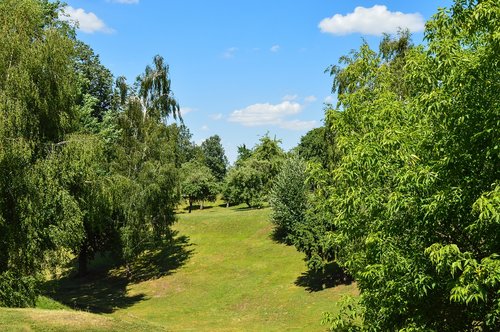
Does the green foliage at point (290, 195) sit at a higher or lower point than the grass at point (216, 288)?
higher

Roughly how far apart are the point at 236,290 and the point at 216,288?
223 centimetres

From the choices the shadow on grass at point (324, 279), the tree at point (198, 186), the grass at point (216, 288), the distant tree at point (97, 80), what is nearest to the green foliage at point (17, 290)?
the grass at point (216, 288)

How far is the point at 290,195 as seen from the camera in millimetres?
46906

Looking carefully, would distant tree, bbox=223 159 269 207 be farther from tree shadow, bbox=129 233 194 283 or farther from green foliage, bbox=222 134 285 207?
tree shadow, bbox=129 233 194 283

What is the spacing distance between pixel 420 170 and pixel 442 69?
2.58 meters

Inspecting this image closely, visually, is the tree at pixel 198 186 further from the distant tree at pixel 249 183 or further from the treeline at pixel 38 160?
the treeline at pixel 38 160

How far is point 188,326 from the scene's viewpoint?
32062mm

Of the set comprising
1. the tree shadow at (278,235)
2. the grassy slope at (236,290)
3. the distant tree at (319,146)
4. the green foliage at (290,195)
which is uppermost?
the distant tree at (319,146)

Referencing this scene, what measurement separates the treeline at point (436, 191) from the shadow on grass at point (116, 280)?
2944cm

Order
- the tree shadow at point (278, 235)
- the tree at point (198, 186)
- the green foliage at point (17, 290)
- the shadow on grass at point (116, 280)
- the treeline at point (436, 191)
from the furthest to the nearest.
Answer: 1. the tree at point (198, 186)
2. the tree shadow at point (278, 235)
3. the shadow on grass at point (116, 280)
4. the green foliage at point (17, 290)
5. the treeline at point (436, 191)

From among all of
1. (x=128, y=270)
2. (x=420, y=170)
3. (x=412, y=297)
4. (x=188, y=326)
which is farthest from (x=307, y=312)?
(x=420, y=170)

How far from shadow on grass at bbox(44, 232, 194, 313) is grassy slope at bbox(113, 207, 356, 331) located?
130 cm

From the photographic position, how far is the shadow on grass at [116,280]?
39688mm

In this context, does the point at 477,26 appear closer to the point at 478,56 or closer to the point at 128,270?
the point at 478,56
